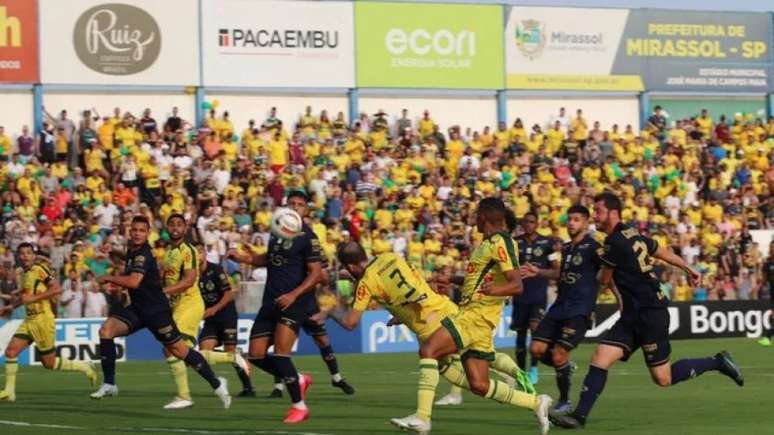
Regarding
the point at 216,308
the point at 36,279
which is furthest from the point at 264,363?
the point at 36,279

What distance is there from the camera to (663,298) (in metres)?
16.7

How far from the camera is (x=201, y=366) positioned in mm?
19656

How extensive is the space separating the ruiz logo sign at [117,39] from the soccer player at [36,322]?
20.2 metres

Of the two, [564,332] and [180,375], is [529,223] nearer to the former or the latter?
[564,332]

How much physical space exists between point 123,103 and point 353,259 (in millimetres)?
27968

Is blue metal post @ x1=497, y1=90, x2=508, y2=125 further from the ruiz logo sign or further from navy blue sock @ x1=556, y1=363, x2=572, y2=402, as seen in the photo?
navy blue sock @ x1=556, y1=363, x2=572, y2=402

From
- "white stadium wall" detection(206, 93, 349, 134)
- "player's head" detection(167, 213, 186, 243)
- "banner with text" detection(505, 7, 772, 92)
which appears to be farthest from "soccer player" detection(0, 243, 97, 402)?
"banner with text" detection(505, 7, 772, 92)

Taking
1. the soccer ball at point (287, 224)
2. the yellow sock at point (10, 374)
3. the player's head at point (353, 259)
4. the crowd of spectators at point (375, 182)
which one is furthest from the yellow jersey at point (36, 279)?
the crowd of spectators at point (375, 182)

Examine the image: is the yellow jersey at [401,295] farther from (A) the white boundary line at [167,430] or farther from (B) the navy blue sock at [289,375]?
(A) the white boundary line at [167,430]

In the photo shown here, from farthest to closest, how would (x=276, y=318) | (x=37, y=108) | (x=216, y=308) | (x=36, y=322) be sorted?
(x=37, y=108), (x=216, y=308), (x=36, y=322), (x=276, y=318)

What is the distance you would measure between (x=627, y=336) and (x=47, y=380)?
13.3m

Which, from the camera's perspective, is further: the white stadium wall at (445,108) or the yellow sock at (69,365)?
the white stadium wall at (445,108)

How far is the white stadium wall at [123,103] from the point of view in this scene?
4266cm

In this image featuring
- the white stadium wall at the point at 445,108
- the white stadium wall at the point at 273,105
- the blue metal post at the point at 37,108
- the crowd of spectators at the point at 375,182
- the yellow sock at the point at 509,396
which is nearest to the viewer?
the yellow sock at the point at 509,396
